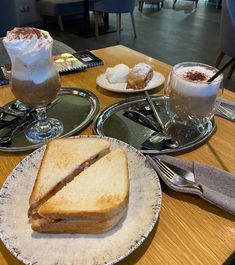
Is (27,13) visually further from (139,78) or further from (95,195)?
(95,195)

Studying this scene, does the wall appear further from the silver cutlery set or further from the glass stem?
the silver cutlery set

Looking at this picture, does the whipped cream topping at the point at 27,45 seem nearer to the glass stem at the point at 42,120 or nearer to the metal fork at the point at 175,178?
the glass stem at the point at 42,120


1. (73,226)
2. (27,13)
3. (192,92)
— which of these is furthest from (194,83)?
(27,13)

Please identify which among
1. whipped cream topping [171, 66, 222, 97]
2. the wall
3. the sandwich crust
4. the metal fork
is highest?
whipped cream topping [171, 66, 222, 97]

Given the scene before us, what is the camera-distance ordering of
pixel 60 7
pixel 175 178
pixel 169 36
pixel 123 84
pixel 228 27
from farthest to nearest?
pixel 169 36 → pixel 60 7 → pixel 228 27 → pixel 123 84 → pixel 175 178

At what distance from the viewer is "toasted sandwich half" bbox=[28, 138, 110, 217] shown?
17.9 inches

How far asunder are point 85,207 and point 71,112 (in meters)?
0.42

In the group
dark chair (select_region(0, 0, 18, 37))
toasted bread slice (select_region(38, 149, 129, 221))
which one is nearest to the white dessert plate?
toasted bread slice (select_region(38, 149, 129, 221))

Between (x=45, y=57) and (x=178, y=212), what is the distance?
44cm

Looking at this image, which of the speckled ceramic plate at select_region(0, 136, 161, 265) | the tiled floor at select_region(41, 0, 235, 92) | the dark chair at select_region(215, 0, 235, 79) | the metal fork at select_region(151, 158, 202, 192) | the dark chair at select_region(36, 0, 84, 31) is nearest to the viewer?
the speckled ceramic plate at select_region(0, 136, 161, 265)

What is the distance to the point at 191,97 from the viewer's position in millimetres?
661

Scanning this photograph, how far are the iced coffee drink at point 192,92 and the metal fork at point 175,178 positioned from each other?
197mm

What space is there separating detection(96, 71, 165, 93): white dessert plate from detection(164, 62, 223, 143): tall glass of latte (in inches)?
6.3

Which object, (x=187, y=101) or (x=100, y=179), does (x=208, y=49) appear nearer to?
(x=187, y=101)
